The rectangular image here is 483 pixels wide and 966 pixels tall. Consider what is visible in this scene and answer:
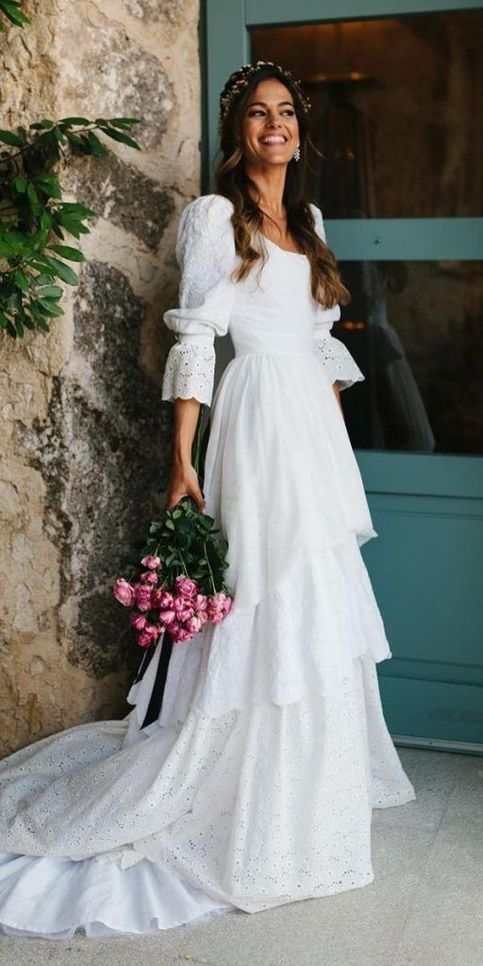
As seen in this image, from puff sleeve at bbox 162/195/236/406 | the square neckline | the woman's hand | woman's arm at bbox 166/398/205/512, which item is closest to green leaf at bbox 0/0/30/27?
puff sleeve at bbox 162/195/236/406

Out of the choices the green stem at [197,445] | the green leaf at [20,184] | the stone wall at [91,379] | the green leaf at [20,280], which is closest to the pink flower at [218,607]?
the green stem at [197,445]

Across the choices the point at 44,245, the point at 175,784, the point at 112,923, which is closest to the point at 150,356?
the point at 44,245

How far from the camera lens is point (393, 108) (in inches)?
128

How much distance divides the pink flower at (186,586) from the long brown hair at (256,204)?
0.68 metres

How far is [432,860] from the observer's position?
2.80 metres

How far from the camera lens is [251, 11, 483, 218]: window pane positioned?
3174mm

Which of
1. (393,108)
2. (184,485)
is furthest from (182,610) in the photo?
(393,108)

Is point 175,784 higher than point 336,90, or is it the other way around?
point 336,90

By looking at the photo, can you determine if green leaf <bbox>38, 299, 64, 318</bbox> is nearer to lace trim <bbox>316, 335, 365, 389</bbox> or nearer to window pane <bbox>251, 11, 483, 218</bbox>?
lace trim <bbox>316, 335, 365, 389</bbox>

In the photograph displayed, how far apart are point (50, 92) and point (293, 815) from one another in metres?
1.72

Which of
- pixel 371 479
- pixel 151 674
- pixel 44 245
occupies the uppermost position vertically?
pixel 44 245

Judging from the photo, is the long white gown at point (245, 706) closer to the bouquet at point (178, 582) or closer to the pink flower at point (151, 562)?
the bouquet at point (178, 582)

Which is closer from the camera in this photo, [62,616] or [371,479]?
[62,616]

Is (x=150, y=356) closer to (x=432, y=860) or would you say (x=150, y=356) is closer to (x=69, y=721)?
(x=69, y=721)
